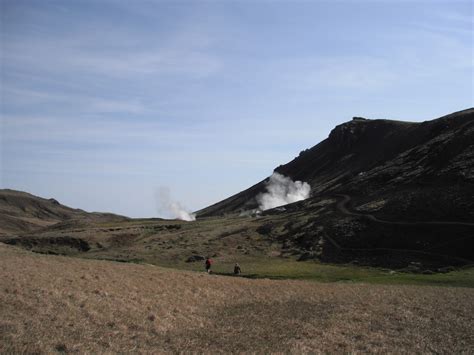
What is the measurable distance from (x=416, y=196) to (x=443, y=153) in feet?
67.0

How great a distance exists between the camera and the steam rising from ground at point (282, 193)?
160 m

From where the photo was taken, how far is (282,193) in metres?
178

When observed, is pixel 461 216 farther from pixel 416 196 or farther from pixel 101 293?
pixel 101 293

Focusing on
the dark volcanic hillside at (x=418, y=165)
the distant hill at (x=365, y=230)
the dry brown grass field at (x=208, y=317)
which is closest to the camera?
the dry brown grass field at (x=208, y=317)

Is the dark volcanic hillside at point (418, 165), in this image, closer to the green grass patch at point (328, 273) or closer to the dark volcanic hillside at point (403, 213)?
the dark volcanic hillside at point (403, 213)

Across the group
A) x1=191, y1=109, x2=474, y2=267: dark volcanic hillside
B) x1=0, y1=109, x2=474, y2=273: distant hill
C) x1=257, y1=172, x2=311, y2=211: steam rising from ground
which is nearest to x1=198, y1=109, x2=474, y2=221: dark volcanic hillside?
x1=191, y1=109, x2=474, y2=267: dark volcanic hillside

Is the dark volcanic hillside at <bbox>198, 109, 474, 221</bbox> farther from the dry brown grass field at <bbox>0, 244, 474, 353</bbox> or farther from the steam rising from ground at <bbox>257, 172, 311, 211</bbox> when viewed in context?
the dry brown grass field at <bbox>0, 244, 474, 353</bbox>

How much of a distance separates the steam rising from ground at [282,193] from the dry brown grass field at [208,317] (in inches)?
4666

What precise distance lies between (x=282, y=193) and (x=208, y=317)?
150 metres

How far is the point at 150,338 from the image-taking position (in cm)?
2144

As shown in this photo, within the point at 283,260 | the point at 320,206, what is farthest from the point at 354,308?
the point at 320,206

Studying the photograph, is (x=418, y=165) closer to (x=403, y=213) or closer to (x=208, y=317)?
(x=403, y=213)

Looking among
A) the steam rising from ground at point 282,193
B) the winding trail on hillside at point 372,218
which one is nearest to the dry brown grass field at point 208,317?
the winding trail on hillside at point 372,218

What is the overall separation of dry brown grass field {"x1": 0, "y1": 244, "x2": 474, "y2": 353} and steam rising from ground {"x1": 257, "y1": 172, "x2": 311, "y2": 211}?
389ft
